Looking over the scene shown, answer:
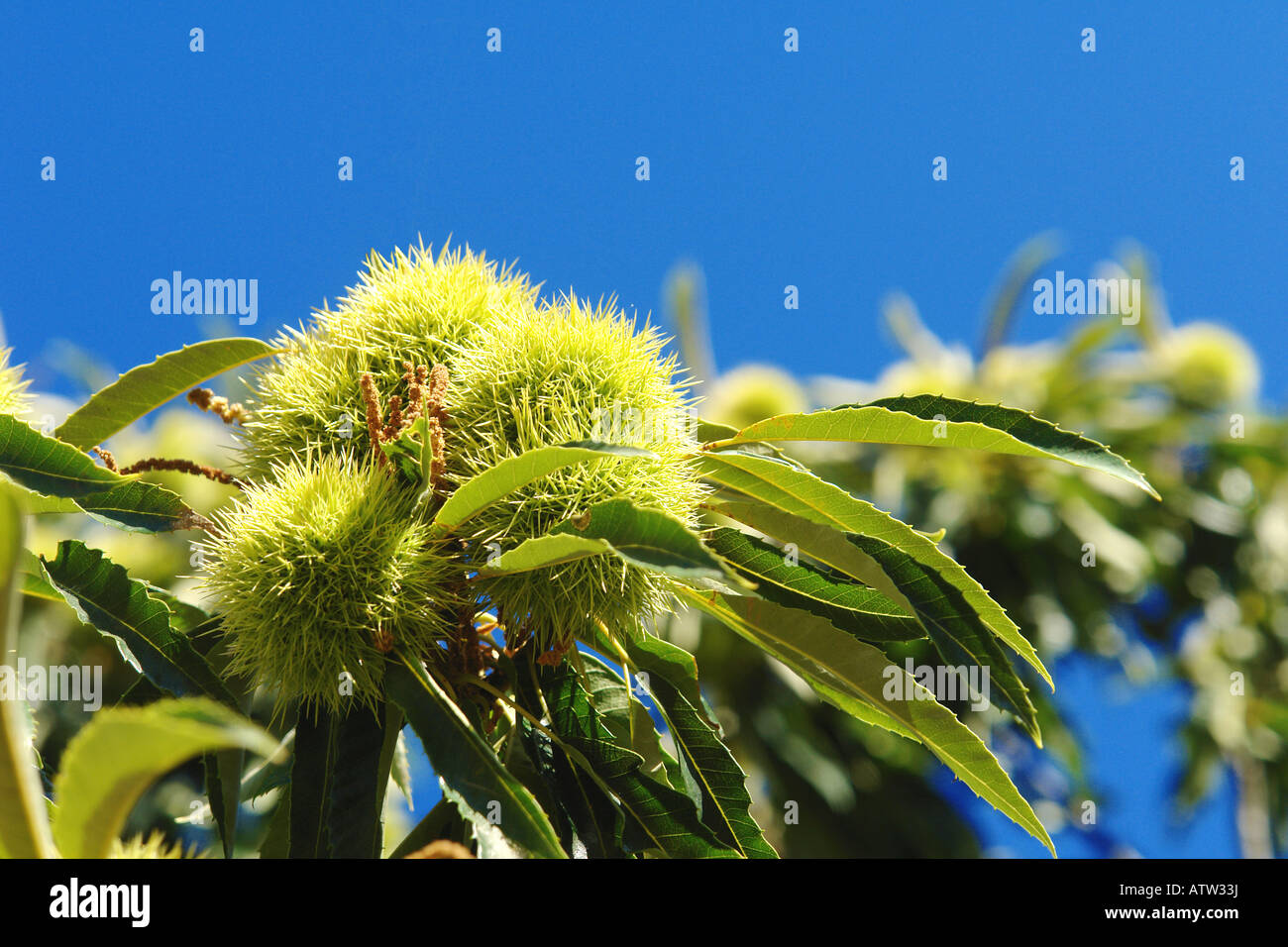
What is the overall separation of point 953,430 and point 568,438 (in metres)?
0.46

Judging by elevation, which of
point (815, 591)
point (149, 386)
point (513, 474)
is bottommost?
point (815, 591)

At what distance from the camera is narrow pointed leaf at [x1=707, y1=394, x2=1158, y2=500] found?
4.05 ft

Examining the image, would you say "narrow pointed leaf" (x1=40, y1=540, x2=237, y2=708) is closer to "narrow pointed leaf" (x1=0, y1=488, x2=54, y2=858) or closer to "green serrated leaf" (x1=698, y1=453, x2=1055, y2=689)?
"narrow pointed leaf" (x1=0, y1=488, x2=54, y2=858)

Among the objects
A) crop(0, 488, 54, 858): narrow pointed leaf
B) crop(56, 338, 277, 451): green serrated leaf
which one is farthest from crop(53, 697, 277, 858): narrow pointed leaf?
crop(56, 338, 277, 451): green serrated leaf

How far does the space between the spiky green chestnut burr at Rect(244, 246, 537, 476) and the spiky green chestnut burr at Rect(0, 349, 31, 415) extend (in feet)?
0.99

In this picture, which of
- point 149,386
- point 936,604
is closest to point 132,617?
point 149,386

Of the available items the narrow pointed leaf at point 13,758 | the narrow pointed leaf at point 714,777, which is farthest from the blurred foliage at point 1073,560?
the narrow pointed leaf at point 13,758

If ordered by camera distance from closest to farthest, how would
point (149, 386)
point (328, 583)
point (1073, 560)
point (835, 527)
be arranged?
point (328, 583), point (835, 527), point (149, 386), point (1073, 560)

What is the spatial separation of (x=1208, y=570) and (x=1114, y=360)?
53.4 inches

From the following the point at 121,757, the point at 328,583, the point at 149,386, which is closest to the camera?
the point at 121,757

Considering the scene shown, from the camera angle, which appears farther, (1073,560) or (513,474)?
(1073,560)

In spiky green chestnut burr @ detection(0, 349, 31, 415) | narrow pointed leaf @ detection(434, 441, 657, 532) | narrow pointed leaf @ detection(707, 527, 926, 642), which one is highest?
spiky green chestnut burr @ detection(0, 349, 31, 415)

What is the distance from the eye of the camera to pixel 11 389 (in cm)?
143

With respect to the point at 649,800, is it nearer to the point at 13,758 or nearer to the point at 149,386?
the point at 13,758
